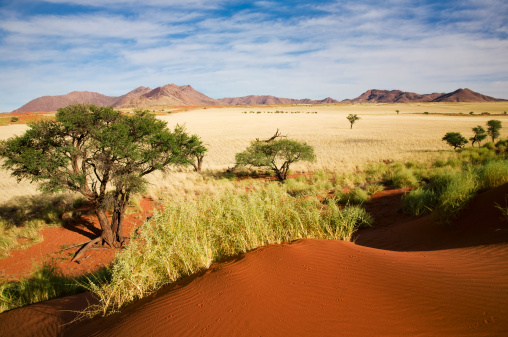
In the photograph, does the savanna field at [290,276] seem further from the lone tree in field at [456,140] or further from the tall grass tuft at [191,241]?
the lone tree in field at [456,140]

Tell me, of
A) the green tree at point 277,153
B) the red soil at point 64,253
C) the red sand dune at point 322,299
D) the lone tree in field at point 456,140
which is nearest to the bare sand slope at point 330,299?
the red sand dune at point 322,299

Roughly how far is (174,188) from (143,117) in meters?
5.29

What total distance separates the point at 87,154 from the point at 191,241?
7.59 m

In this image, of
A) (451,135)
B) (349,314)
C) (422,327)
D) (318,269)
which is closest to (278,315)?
(349,314)

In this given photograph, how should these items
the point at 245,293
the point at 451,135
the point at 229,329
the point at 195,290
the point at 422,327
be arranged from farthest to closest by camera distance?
the point at 451,135 → the point at 195,290 → the point at 245,293 → the point at 229,329 → the point at 422,327

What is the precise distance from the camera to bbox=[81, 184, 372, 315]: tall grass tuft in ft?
13.4

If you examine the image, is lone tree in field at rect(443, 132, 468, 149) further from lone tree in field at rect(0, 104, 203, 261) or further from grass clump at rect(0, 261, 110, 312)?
grass clump at rect(0, 261, 110, 312)

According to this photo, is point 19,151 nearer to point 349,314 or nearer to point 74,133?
point 74,133

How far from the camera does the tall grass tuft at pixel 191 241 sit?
4.08m

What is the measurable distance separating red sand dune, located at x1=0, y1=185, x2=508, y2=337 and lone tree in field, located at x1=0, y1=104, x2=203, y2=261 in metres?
5.27

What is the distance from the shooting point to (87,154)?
962cm

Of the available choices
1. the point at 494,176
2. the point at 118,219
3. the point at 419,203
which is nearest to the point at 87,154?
the point at 118,219

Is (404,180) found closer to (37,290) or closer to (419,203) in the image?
(419,203)

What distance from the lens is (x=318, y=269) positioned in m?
3.77
